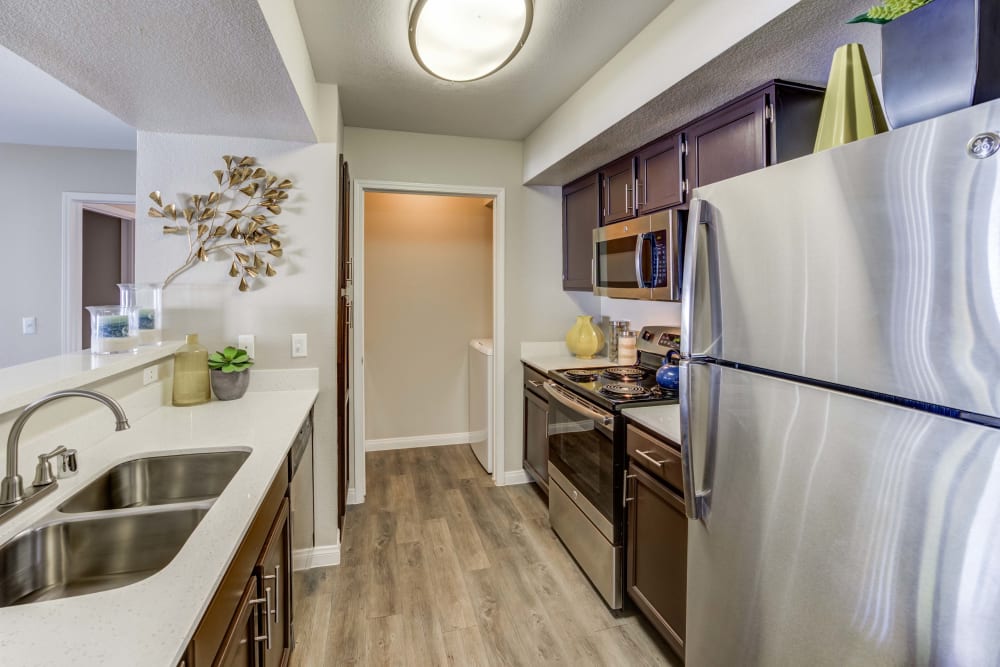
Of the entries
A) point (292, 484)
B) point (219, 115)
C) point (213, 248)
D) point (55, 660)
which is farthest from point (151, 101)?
point (55, 660)

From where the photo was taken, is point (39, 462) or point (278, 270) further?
point (278, 270)

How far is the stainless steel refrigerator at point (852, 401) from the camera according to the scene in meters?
0.72

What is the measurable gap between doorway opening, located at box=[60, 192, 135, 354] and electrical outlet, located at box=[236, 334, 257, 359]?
6.94 feet

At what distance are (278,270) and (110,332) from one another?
74 cm

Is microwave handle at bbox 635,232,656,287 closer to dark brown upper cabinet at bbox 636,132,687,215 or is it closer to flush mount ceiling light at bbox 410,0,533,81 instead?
dark brown upper cabinet at bbox 636,132,687,215

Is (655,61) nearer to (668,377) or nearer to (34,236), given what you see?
(668,377)

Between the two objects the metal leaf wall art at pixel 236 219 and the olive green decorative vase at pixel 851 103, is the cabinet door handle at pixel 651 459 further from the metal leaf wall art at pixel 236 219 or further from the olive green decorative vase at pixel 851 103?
the metal leaf wall art at pixel 236 219

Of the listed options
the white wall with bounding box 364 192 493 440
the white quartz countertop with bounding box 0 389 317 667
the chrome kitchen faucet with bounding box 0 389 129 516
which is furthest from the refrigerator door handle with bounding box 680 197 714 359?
the white wall with bounding box 364 192 493 440

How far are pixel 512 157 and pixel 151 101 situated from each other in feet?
6.85

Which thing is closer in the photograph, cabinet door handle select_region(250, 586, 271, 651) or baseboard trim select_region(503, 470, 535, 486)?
cabinet door handle select_region(250, 586, 271, 651)

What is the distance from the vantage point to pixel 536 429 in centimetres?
317

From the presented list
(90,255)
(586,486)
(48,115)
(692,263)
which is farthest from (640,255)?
(90,255)

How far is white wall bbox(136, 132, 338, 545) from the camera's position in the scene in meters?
2.21

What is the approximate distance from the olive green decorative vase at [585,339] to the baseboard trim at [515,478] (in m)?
0.95
